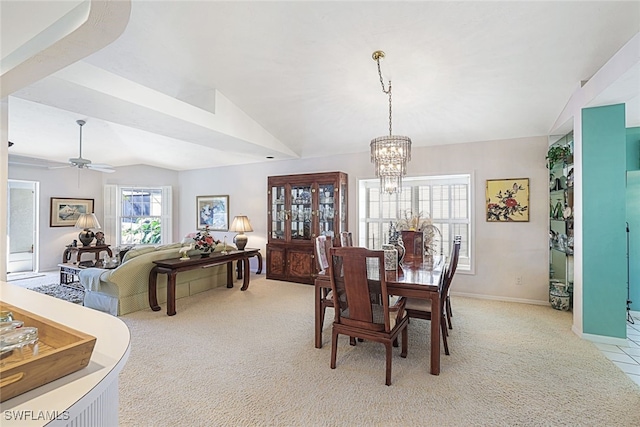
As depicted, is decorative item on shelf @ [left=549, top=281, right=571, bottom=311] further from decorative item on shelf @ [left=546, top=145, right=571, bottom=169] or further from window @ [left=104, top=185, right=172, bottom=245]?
window @ [left=104, top=185, right=172, bottom=245]

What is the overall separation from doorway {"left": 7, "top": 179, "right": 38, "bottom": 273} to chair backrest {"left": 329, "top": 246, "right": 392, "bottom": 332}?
7.44 metres

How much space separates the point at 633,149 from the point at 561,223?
3.81ft

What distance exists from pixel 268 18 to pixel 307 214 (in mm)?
3403

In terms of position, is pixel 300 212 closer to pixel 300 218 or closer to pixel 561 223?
pixel 300 218

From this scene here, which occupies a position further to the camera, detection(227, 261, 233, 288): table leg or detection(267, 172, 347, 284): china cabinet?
detection(267, 172, 347, 284): china cabinet

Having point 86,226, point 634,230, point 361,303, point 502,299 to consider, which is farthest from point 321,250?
point 86,226

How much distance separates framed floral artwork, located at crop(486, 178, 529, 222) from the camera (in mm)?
4315

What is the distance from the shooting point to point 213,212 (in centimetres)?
737

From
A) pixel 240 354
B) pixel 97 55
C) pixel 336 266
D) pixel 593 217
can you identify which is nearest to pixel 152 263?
pixel 240 354

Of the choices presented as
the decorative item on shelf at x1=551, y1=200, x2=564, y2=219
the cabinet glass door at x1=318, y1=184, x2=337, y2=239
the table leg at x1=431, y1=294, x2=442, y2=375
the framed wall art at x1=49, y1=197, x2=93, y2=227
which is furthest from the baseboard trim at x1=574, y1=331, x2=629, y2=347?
the framed wall art at x1=49, y1=197, x2=93, y2=227

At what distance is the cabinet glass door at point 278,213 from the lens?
229 inches

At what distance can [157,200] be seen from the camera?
7.84 metres

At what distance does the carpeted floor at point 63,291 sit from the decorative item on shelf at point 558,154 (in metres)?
6.88

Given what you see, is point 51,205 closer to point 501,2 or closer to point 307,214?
point 307,214
